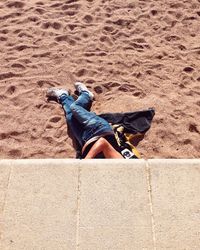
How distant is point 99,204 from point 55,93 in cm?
190

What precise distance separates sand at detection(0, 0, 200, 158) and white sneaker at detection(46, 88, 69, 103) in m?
0.09

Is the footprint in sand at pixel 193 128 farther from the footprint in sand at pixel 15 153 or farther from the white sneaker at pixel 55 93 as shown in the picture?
the footprint in sand at pixel 15 153

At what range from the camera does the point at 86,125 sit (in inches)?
203

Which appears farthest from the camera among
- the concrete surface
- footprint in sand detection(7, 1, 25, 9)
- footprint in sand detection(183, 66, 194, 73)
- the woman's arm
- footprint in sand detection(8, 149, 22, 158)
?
footprint in sand detection(7, 1, 25, 9)

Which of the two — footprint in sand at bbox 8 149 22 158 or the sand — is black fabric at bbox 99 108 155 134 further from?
footprint in sand at bbox 8 149 22 158

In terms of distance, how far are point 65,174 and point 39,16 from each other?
125 inches

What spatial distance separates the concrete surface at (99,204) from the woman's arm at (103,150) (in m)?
0.26

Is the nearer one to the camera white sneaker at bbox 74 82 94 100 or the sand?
the sand

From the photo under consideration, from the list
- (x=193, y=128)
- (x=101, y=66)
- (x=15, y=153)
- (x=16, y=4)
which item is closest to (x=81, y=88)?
(x=101, y=66)

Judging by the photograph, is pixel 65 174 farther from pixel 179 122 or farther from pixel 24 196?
pixel 179 122

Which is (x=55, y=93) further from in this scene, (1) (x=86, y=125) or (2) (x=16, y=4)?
→ (2) (x=16, y=4)

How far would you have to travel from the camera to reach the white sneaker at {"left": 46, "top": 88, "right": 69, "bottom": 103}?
18.4ft

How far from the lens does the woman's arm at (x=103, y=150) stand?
4852 mm

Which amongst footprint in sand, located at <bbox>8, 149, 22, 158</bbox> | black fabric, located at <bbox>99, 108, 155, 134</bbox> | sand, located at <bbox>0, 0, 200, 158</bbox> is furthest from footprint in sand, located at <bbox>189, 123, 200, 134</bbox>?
footprint in sand, located at <bbox>8, 149, 22, 158</bbox>
